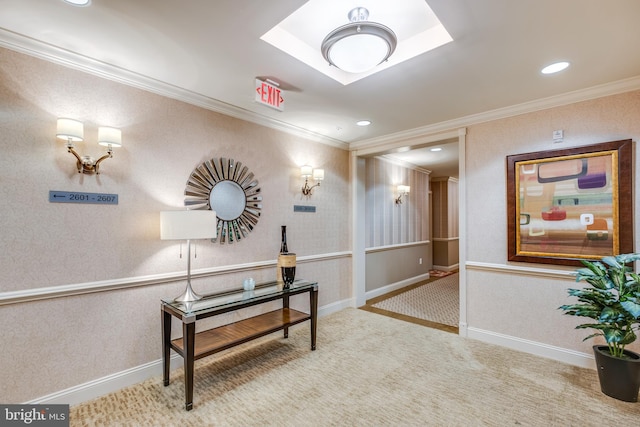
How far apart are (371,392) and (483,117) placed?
2.97 metres

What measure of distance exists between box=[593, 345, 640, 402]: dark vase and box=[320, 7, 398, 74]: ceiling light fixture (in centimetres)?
277

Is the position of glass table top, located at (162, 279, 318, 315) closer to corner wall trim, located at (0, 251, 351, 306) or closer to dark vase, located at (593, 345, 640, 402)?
corner wall trim, located at (0, 251, 351, 306)

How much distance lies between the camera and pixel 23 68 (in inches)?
76.9

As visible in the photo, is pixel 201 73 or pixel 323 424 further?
pixel 201 73

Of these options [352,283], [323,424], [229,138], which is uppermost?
[229,138]

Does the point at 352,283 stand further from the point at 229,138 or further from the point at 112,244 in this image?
the point at 112,244

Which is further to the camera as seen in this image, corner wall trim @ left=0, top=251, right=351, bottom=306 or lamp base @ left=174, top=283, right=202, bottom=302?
lamp base @ left=174, top=283, right=202, bottom=302

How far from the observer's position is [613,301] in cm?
214

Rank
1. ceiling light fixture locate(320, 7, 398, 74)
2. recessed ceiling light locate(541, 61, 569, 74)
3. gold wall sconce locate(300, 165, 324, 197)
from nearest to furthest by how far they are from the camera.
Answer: ceiling light fixture locate(320, 7, 398, 74)
recessed ceiling light locate(541, 61, 569, 74)
gold wall sconce locate(300, 165, 324, 197)

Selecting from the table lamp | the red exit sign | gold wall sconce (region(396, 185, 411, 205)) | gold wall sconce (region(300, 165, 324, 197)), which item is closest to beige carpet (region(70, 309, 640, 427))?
the table lamp

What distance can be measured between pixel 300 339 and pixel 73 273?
86.4 inches

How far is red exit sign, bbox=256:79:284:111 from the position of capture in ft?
7.86

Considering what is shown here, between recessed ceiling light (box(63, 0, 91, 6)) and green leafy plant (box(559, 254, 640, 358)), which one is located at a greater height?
recessed ceiling light (box(63, 0, 91, 6))

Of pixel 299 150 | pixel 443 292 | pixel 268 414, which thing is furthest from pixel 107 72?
pixel 443 292
